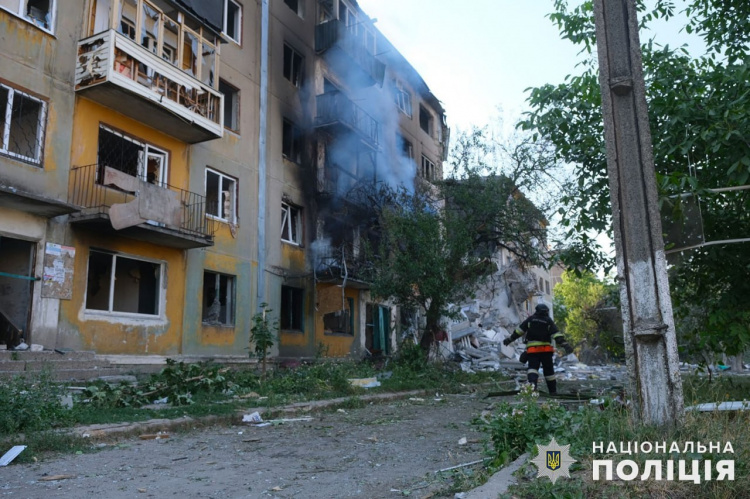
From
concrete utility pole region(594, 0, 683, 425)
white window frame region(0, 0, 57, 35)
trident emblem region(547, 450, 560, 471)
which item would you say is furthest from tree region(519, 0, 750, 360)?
white window frame region(0, 0, 57, 35)

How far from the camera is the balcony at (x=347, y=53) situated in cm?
2028

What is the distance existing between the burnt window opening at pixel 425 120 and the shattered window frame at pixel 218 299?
16.9 m

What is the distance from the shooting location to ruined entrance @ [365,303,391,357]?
74.9ft

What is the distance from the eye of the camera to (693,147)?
7.84m

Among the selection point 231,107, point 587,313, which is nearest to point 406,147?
point 231,107

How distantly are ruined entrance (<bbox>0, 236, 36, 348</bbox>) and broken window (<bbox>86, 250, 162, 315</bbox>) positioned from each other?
138cm

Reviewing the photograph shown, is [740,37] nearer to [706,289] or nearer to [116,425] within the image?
[706,289]

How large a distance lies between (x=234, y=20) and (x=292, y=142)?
4037 mm

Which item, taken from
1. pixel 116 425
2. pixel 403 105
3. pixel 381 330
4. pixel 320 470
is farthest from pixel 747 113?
pixel 403 105

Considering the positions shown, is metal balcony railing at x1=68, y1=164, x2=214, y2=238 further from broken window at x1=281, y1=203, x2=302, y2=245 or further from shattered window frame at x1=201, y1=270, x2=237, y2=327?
broken window at x1=281, y1=203, x2=302, y2=245

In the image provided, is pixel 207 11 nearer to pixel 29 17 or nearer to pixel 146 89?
pixel 146 89

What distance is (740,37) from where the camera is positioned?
9.91 meters

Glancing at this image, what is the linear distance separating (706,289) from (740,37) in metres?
4.58

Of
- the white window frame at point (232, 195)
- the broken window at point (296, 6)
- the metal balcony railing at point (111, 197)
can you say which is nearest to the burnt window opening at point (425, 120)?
A: the broken window at point (296, 6)
